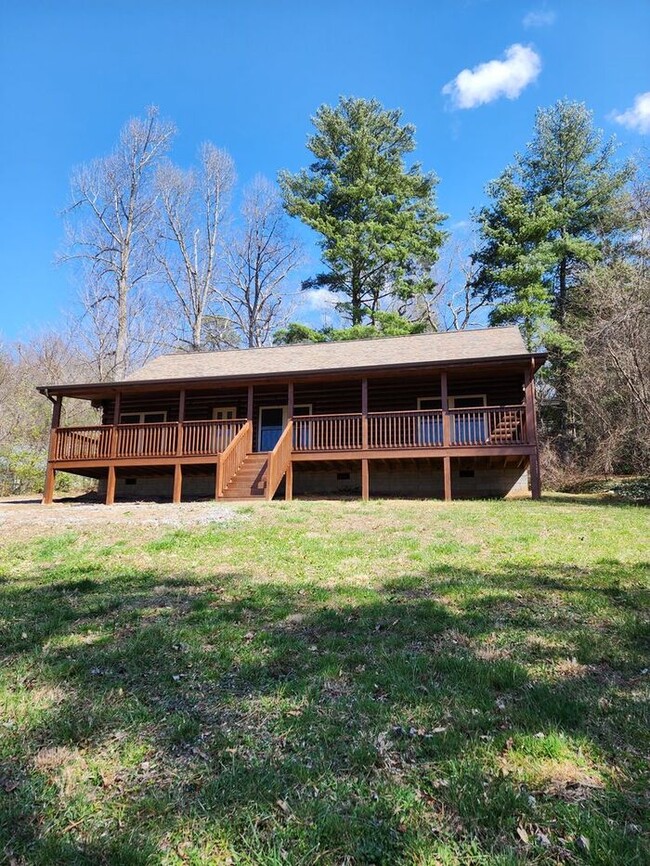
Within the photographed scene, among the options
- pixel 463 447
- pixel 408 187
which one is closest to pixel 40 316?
pixel 408 187

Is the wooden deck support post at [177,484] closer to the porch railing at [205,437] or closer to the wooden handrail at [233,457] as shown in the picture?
the porch railing at [205,437]

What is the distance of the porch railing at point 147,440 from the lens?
1513 centimetres

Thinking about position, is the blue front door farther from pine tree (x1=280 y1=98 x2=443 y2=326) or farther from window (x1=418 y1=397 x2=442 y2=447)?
pine tree (x1=280 y1=98 x2=443 y2=326)

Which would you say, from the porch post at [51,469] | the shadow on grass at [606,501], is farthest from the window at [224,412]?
the shadow on grass at [606,501]

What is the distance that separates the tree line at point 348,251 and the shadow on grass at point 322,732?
17.5m

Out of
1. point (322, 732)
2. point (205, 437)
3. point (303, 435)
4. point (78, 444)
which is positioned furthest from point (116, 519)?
point (322, 732)

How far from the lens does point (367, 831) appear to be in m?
2.02

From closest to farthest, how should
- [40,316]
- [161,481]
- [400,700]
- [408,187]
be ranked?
[400,700] → [161,481] → [408,187] → [40,316]

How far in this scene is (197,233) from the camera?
102 feet

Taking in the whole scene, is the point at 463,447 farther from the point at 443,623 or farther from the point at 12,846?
the point at 12,846

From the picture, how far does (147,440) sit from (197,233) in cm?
2011

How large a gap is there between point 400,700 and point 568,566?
144 inches

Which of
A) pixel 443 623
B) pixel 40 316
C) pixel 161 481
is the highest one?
pixel 40 316

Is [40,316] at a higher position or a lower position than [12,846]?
higher
